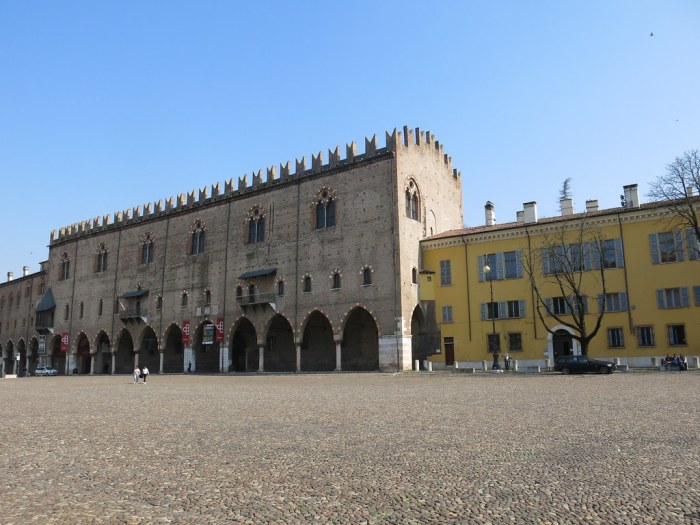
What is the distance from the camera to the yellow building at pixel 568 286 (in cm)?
3117

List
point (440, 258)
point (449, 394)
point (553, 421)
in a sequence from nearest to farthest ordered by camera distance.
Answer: point (553, 421), point (449, 394), point (440, 258)

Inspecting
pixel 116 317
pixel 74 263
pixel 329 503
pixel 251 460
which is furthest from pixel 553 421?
pixel 74 263

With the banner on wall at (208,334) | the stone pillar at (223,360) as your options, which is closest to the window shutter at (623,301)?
the stone pillar at (223,360)

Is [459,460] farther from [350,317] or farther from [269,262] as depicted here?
[269,262]

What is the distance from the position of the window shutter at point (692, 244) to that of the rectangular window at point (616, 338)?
17.8 feet

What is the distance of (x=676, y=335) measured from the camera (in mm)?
30797

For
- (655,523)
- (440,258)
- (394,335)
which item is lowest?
(655,523)

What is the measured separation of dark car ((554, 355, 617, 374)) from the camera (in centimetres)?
2733

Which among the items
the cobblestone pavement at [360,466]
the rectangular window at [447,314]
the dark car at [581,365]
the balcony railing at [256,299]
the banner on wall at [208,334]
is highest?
the balcony railing at [256,299]

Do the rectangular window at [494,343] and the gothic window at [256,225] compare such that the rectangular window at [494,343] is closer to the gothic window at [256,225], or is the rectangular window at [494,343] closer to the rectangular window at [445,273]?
the rectangular window at [445,273]

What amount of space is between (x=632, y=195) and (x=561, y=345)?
9699mm

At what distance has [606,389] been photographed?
17.5 m

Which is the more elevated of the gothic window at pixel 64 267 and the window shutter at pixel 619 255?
the gothic window at pixel 64 267

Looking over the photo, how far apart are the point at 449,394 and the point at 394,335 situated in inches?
743
